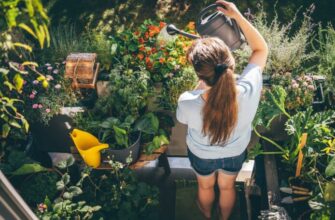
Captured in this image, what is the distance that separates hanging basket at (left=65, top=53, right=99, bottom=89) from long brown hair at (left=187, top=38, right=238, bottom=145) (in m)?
1.42

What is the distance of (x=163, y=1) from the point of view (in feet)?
17.0

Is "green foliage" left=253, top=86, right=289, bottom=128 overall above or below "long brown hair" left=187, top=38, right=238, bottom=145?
below

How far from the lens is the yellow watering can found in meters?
3.27

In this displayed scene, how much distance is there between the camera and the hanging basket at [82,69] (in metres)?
3.60

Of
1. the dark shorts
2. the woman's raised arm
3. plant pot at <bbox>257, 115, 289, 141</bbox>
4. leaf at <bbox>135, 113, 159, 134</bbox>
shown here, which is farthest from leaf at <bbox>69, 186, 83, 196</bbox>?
plant pot at <bbox>257, 115, 289, 141</bbox>

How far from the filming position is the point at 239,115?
258 cm

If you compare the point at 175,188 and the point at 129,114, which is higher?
the point at 129,114

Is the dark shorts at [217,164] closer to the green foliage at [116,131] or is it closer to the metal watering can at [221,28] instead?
the green foliage at [116,131]

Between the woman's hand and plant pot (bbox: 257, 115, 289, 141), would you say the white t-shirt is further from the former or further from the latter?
plant pot (bbox: 257, 115, 289, 141)

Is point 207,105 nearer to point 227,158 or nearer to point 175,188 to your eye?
point 227,158

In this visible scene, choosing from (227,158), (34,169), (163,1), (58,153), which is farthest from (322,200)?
(163,1)

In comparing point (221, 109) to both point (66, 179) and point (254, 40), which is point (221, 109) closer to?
point (254, 40)

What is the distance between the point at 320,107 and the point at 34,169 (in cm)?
247

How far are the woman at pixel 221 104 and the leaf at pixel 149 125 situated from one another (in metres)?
Answer: 0.47
